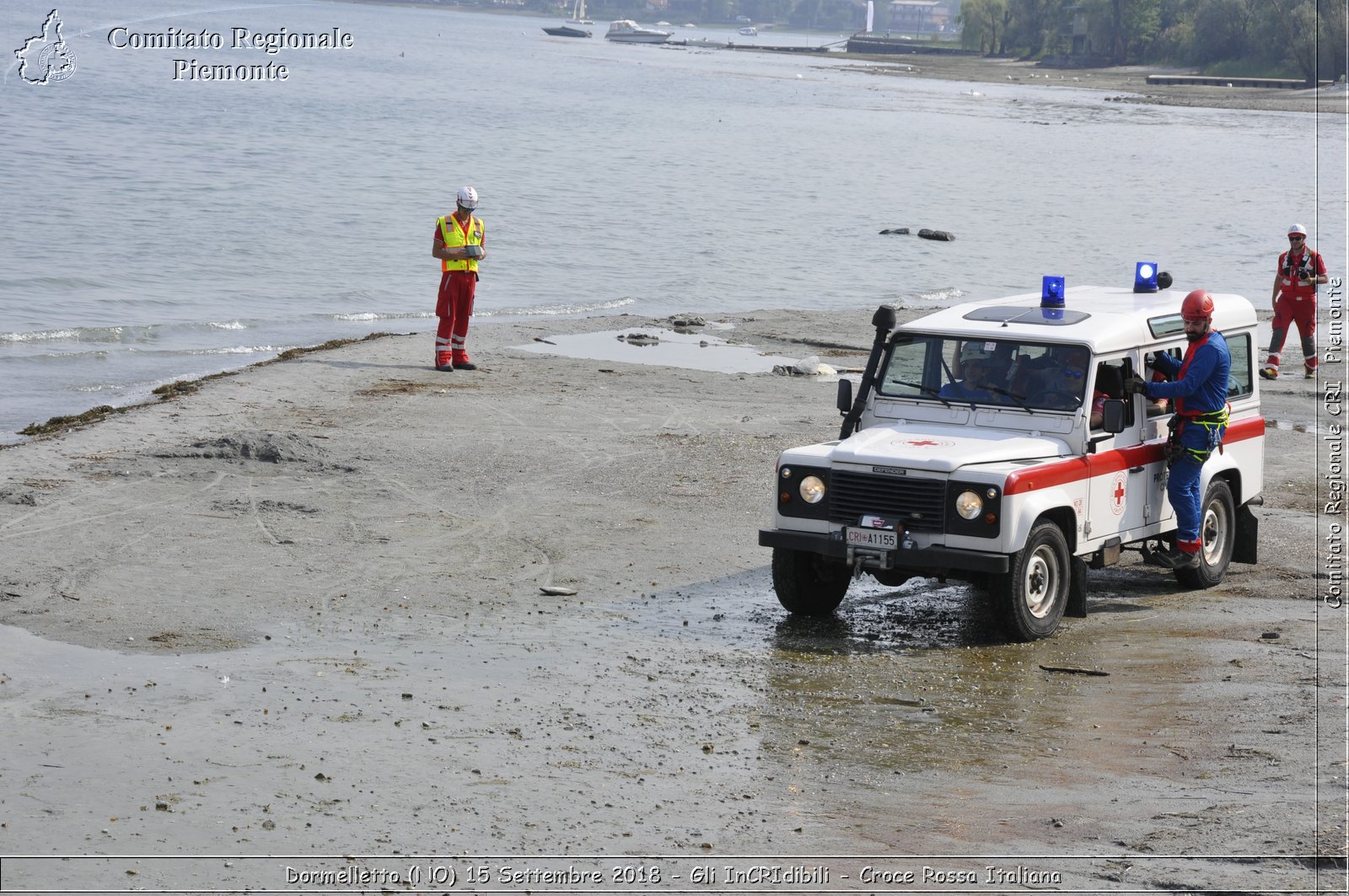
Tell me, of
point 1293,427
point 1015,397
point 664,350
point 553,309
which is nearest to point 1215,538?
point 1015,397

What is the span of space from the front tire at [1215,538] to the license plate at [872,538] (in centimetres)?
283

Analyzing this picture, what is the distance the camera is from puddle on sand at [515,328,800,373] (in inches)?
752

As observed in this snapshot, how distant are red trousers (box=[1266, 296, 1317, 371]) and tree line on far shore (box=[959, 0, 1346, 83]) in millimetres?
80333

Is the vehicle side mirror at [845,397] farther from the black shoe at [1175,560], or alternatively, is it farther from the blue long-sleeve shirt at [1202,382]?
the black shoe at [1175,560]

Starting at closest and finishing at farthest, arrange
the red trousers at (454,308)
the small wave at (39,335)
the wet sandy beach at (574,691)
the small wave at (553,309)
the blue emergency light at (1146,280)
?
the wet sandy beach at (574,691)
the blue emergency light at (1146,280)
the red trousers at (454,308)
the small wave at (39,335)
the small wave at (553,309)

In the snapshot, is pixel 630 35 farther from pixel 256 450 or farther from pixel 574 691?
pixel 574 691

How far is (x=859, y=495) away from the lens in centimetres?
877

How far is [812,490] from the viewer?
8914 mm

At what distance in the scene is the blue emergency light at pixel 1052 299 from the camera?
9727 millimetres

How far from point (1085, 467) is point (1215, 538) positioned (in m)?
2.01

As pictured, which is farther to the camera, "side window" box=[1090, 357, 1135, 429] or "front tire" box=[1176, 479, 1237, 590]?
"front tire" box=[1176, 479, 1237, 590]

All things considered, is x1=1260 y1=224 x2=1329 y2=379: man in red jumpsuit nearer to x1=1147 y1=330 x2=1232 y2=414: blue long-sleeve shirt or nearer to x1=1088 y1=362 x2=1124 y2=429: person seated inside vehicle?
x1=1147 y1=330 x2=1232 y2=414: blue long-sleeve shirt

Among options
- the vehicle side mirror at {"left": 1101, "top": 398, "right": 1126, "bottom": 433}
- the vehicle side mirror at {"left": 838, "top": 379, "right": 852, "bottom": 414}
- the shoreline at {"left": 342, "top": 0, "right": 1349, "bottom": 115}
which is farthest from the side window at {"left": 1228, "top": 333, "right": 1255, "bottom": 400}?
the shoreline at {"left": 342, "top": 0, "right": 1349, "bottom": 115}

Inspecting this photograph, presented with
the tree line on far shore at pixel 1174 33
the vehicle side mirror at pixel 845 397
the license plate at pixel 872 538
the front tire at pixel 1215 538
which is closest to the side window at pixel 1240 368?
the front tire at pixel 1215 538
